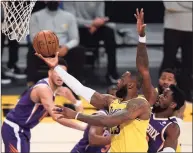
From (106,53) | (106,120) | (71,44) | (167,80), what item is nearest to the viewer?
(106,120)

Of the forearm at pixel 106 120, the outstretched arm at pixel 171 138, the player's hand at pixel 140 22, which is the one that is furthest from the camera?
the outstretched arm at pixel 171 138

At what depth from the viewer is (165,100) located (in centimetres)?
648

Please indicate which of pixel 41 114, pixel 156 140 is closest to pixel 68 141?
pixel 41 114

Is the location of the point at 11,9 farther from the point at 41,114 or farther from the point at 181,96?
the point at 181,96

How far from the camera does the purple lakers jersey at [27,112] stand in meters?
7.26

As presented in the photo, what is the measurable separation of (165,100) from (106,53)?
5.00 meters

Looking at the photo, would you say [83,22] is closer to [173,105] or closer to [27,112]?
[27,112]

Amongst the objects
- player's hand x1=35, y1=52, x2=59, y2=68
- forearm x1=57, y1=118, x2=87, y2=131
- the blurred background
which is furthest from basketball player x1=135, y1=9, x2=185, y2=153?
the blurred background

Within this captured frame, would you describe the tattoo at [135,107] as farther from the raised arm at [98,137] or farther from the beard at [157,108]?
the raised arm at [98,137]

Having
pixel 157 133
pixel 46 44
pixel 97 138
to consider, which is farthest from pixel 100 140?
pixel 46 44

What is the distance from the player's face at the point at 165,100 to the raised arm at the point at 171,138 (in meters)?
0.20

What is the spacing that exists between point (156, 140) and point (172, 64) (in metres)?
3.75

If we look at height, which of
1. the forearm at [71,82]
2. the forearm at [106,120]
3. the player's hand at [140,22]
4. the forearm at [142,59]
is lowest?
the forearm at [106,120]

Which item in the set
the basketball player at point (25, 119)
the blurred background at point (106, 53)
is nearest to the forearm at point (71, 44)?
the blurred background at point (106, 53)
